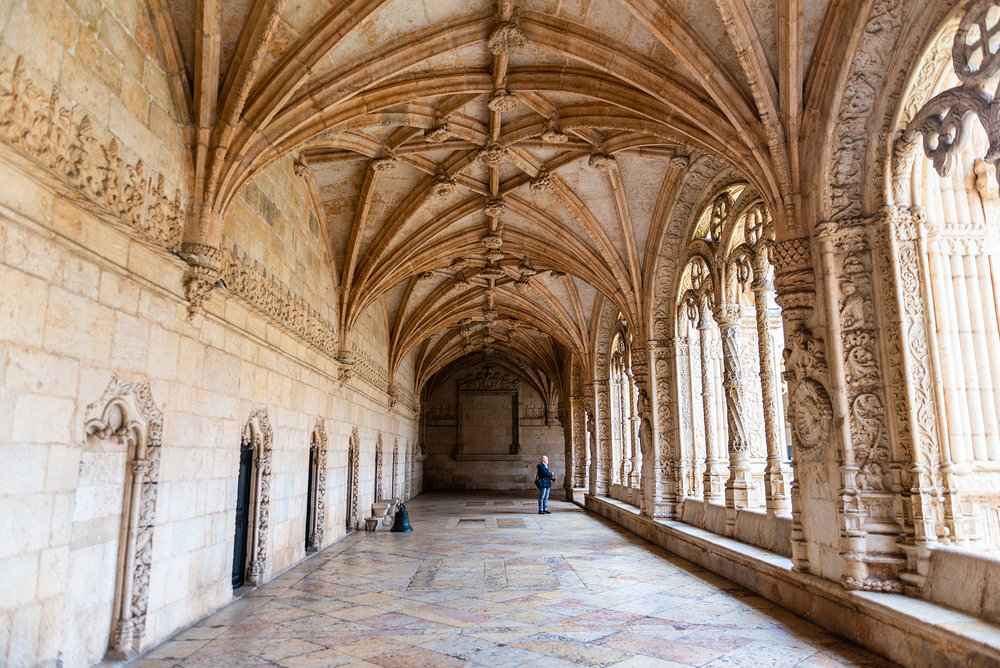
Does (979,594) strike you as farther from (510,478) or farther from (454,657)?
(510,478)

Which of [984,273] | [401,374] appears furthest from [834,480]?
[401,374]

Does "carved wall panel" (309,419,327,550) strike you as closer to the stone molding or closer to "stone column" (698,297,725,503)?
the stone molding

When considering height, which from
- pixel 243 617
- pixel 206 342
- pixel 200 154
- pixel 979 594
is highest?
pixel 200 154

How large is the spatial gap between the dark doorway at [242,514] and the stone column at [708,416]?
21.1 feet

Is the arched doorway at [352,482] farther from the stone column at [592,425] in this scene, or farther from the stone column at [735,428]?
the stone column at [735,428]

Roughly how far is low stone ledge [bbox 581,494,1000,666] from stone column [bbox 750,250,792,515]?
2.09ft

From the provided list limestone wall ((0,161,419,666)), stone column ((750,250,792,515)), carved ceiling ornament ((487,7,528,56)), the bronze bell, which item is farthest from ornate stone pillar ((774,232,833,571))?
the bronze bell

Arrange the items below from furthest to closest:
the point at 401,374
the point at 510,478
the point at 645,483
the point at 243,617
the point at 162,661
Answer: the point at 510,478, the point at 401,374, the point at 645,483, the point at 243,617, the point at 162,661

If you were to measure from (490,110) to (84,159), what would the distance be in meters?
5.38

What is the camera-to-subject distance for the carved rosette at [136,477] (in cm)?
462

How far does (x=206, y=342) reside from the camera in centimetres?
604

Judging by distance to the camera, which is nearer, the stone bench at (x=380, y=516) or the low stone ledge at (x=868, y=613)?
the low stone ledge at (x=868, y=613)

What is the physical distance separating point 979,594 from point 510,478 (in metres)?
25.9

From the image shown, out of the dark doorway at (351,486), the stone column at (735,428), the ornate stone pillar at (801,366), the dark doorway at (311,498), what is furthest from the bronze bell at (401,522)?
the ornate stone pillar at (801,366)
